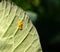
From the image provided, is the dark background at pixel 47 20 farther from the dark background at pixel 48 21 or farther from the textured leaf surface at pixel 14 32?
the textured leaf surface at pixel 14 32

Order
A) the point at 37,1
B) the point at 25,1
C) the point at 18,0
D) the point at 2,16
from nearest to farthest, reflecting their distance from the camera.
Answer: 1. the point at 2,16
2. the point at 18,0
3. the point at 25,1
4. the point at 37,1

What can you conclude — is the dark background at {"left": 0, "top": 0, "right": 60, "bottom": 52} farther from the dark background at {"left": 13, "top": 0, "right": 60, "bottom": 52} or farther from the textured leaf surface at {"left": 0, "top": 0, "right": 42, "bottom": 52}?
the textured leaf surface at {"left": 0, "top": 0, "right": 42, "bottom": 52}

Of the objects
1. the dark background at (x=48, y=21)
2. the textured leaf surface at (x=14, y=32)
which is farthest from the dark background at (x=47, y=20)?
the textured leaf surface at (x=14, y=32)

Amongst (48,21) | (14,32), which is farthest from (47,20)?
(14,32)

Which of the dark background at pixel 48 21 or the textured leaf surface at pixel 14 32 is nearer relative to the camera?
the textured leaf surface at pixel 14 32

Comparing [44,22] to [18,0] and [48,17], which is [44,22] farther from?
[18,0]

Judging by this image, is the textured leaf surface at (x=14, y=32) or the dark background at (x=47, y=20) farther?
the dark background at (x=47, y=20)

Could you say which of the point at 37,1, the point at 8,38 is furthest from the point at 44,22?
the point at 8,38

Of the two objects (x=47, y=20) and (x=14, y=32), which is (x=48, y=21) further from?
(x=14, y=32)
